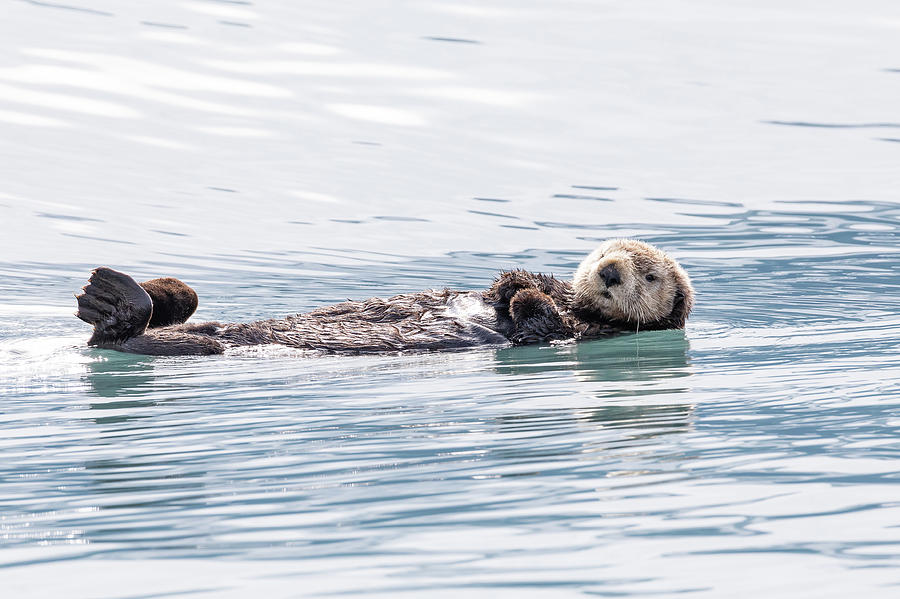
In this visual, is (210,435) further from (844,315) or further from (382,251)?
(382,251)

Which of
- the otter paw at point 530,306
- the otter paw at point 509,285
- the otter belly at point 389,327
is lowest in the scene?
the otter belly at point 389,327

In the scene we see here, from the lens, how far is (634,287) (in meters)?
7.11

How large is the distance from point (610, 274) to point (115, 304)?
2.83 metres

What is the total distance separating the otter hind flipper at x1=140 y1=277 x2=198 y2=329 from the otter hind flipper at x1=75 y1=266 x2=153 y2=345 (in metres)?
0.38

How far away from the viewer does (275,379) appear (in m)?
Result: 6.03

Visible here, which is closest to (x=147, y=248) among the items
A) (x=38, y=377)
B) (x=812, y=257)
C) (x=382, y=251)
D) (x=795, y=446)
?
(x=382, y=251)

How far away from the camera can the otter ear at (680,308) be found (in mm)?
7363

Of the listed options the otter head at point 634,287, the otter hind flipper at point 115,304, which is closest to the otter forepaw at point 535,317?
the otter head at point 634,287

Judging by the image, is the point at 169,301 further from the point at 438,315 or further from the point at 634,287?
the point at 634,287

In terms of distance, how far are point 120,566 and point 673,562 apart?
4.65 feet

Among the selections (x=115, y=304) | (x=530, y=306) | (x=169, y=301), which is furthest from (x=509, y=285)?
(x=115, y=304)

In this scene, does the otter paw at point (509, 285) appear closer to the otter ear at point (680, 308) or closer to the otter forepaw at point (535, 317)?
the otter forepaw at point (535, 317)

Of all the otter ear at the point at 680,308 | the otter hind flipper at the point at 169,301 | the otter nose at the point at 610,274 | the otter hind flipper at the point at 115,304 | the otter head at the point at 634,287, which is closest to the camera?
the otter hind flipper at the point at 115,304

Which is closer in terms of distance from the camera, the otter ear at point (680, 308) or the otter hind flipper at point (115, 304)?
the otter hind flipper at point (115, 304)
